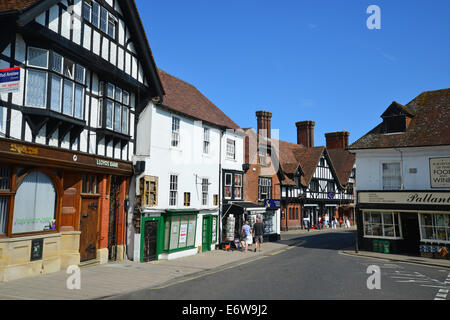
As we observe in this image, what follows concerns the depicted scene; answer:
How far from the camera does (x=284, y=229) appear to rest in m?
40.3

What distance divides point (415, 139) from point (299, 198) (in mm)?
20687

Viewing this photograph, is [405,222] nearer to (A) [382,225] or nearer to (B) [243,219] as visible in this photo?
(A) [382,225]

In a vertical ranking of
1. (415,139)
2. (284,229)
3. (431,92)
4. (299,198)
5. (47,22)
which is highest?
(431,92)

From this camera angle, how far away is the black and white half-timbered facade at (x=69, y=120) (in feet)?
36.7

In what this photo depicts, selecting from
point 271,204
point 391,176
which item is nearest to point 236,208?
point 271,204

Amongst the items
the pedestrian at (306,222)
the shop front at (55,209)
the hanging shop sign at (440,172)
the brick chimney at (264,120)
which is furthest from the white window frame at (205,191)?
the pedestrian at (306,222)

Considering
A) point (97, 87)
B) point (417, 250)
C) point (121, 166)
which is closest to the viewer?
point (97, 87)

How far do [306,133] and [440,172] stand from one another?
32529 mm

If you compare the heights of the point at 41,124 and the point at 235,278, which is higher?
the point at 41,124

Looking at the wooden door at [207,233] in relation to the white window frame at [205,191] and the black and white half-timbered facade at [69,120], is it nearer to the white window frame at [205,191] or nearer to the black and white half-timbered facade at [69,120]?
the white window frame at [205,191]

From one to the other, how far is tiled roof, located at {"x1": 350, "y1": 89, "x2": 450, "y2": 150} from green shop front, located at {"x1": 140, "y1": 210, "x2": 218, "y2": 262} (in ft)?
35.9

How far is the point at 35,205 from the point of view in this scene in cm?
1242
